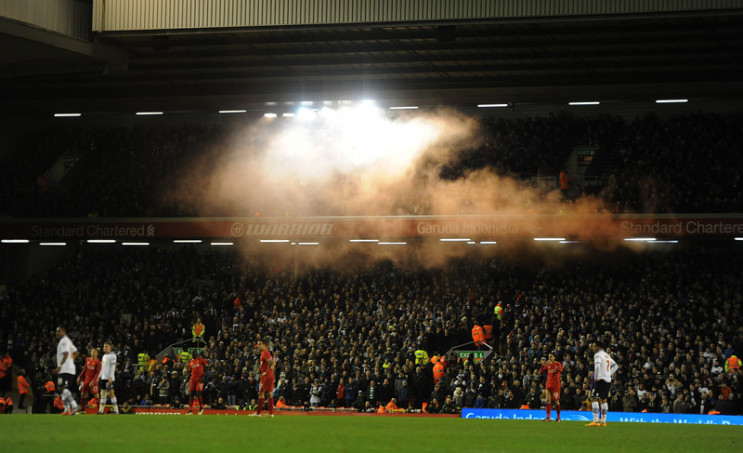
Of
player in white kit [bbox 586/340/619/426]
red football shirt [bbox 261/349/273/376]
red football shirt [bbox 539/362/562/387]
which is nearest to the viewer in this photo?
player in white kit [bbox 586/340/619/426]

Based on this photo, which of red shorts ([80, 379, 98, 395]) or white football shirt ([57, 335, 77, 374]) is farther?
red shorts ([80, 379, 98, 395])

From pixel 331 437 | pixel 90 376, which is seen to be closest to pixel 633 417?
pixel 331 437

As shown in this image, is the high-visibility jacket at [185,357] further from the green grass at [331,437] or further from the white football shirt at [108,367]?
the green grass at [331,437]

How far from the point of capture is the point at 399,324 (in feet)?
113

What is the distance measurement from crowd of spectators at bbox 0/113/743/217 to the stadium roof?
1.65m

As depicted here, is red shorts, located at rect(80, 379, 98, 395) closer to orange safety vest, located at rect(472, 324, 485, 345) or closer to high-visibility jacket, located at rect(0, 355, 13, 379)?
high-visibility jacket, located at rect(0, 355, 13, 379)

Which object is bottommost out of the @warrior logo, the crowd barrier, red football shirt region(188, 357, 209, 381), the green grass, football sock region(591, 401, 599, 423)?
the green grass

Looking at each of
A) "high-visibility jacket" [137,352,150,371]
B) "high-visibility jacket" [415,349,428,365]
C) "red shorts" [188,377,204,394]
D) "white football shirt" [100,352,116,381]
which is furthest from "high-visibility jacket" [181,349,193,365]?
"white football shirt" [100,352,116,381]

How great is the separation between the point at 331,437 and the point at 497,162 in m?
23.9

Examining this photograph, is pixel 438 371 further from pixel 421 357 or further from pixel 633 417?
pixel 633 417

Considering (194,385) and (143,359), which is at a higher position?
(143,359)

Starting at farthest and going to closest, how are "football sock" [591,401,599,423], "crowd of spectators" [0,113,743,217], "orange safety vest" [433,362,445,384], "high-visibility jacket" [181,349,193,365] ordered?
"high-visibility jacket" [181,349,193,365] → "crowd of spectators" [0,113,743,217] → "orange safety vest" [433,362,445,384] → "football sock" [591,401,599,423]

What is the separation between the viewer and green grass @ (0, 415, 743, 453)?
531 inches

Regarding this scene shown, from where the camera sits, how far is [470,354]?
3225cm
